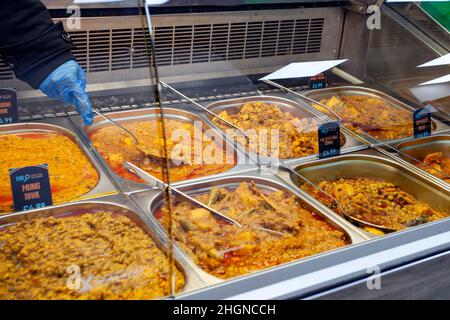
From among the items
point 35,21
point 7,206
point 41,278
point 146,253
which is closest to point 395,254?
point 146,253

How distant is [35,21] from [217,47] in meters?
1.08

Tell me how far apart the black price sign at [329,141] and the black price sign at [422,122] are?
551 millimetres

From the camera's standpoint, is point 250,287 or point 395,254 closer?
point 250,287

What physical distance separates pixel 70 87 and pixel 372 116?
185cm

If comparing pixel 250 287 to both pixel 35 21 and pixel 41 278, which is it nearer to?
pixel 41 278

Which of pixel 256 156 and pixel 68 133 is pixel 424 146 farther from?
pixel 68 133

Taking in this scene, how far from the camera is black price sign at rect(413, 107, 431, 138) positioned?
2951 millimetres

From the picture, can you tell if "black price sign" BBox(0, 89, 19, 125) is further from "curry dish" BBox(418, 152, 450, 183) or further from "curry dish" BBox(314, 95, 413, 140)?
"curry dish" BBox(418, 152, 450, 183)

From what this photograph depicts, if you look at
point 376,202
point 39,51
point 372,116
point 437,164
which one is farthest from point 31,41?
point 437,164

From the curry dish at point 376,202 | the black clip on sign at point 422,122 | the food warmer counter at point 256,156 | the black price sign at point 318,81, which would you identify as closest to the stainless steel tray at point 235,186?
the food warmer counter at point 256,156

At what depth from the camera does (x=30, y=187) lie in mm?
1898

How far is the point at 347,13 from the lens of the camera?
3.31 meters

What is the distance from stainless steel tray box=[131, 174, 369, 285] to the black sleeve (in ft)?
2.61

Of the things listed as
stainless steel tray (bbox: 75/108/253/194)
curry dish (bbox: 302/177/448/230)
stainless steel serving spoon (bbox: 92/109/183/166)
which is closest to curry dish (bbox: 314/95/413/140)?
curry dish (bbox: 302/177/448/230)
